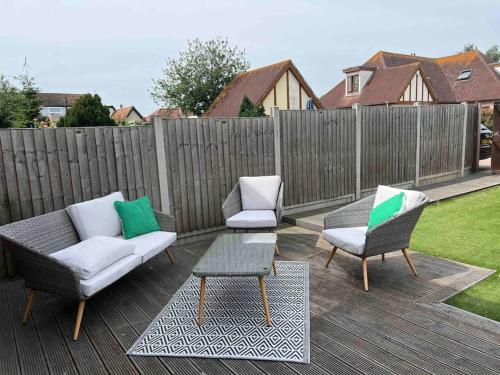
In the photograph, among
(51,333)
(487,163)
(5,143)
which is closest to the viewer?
(51,333)

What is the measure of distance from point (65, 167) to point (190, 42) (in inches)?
950

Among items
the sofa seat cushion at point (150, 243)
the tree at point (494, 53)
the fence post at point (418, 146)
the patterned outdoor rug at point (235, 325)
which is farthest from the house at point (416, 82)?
the tree at point (494, 53)

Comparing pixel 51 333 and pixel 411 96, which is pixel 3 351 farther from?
pixel 411 96

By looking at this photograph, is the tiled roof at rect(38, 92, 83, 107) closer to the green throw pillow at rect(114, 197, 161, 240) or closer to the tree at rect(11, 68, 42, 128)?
the tree at rect(11, 68, 42, 128)

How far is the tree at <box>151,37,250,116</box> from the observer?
81.9ft

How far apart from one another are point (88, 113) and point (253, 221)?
1013 centimetres

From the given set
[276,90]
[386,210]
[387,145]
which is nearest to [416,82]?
[276,90]

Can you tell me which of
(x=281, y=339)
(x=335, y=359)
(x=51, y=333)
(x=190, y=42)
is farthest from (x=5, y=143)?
(x=190, y=42)

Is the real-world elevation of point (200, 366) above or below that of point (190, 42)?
below

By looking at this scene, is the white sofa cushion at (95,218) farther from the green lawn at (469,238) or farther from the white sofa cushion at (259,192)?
the green lawn at (469,238)

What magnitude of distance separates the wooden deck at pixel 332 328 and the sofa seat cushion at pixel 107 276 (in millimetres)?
330

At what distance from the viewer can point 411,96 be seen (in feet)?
63.8

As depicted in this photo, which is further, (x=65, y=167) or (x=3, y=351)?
(x=65, y=167)

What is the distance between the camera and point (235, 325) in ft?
8.93
